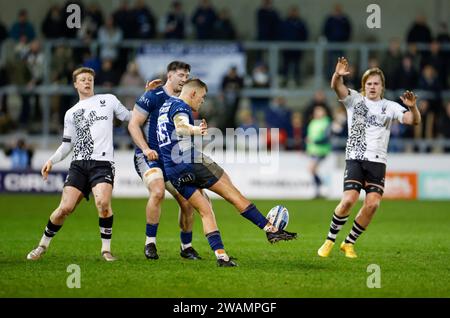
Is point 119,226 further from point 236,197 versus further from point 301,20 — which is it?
point 301,20

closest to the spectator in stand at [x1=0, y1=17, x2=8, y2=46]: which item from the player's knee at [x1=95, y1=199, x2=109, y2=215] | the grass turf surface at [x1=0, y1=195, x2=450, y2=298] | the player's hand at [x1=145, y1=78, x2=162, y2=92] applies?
the grass turf surface at [x1=0, y1=195, x2=450, y2=298]

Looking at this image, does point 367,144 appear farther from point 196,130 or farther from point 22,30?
point 22,30

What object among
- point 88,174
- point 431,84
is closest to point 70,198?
point 88,174

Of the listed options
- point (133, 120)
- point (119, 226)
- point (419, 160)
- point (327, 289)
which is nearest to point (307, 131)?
point (419, 160)

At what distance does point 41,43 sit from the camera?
28.9 meters

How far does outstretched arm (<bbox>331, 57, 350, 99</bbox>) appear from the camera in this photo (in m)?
12.3

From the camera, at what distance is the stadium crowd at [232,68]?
2780cm

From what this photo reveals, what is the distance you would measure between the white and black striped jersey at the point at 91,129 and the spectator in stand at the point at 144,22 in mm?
16670

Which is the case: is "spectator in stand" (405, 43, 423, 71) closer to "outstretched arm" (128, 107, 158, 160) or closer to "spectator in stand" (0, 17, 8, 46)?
"spectator in stand" (0, 17, 8, 46)

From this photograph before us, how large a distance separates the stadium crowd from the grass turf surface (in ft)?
26.4

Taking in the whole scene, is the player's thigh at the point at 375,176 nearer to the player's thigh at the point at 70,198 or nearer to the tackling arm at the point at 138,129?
the tackling arm at the point at 138,129

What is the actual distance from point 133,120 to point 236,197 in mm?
2115

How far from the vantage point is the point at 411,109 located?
12.4 metres

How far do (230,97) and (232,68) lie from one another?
0.88 meters
